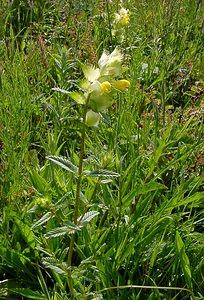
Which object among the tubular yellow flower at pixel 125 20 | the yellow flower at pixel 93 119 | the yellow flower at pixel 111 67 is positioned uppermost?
the tubular yellow flower at pixel 125 20

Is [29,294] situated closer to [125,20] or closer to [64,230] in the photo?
[64,230]

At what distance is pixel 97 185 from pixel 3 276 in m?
0.48

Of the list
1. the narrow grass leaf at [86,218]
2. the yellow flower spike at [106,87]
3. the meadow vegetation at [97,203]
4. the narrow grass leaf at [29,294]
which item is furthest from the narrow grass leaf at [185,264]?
the yellow flower spike at [106,87]

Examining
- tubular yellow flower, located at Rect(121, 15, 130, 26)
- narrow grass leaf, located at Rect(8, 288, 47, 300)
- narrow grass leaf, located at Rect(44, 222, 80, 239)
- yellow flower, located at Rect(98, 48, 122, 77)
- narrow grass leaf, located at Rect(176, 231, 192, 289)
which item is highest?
tubular yellow flower, located at Rect(121, 15, 130, 26)

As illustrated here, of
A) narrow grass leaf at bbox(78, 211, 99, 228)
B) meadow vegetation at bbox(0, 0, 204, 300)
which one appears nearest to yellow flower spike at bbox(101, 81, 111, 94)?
meadow vegetation at bbox(0, 0, 204, 300)

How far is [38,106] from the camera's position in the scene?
196cm

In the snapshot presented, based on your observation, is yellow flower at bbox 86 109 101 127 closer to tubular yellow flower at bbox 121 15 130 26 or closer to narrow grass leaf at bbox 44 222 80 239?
narrow grass leaf at bbox 44 222 80 239

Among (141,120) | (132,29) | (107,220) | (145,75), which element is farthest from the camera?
(132,29)

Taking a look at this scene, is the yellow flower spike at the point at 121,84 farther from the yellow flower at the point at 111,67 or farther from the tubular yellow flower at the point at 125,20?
the tubular yellow flower at the point at 125,20

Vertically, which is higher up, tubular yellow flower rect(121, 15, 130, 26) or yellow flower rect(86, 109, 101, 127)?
tubular yellow flower rect(121, 15, 130, 26)

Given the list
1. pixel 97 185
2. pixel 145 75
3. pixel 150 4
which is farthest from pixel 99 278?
pixel 150 4

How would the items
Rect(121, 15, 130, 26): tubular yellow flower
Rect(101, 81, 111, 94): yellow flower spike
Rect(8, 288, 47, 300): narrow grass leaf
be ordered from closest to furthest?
Rect(101, 81, 111, 94): yellow flower spike < Rect(8, 288, 47, 300): narrow grass leaf < Rect(121, 15, 130, 26): tubular yellow flower

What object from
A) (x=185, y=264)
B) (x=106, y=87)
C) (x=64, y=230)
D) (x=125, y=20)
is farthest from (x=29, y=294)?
(x=125, y=20)

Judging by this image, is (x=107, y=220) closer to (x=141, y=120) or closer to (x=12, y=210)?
(x=12, y=210)
